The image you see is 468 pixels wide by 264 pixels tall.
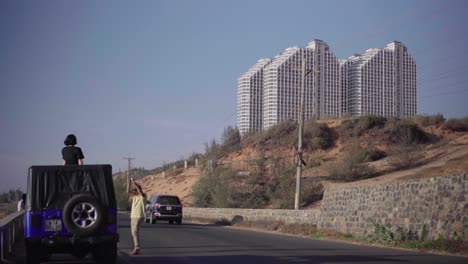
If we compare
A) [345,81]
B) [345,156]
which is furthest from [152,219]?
[345,81]

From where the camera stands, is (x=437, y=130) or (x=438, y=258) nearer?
(x=438, y=258)

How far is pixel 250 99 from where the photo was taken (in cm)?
8000

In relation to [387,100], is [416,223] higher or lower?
lower

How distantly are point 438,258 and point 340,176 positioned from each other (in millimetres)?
33973

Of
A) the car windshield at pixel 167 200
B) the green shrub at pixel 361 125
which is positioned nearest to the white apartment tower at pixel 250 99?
the green shrub at pixel 361 125

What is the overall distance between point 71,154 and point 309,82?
194 ft

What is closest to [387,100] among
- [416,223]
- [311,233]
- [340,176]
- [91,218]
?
[340,176]

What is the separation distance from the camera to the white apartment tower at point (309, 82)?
6600 centimetres

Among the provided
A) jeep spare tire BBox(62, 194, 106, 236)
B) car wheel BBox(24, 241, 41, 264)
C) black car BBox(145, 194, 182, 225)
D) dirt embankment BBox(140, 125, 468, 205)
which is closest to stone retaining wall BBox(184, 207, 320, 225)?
dirt embankment BBox(140, 125, 468, 205)

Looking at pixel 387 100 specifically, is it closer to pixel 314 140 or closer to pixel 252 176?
pixel 314 140

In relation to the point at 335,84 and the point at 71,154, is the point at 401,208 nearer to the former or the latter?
the point at 71,154

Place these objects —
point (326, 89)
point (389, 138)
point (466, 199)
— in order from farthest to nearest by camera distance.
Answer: point (326, 89), point (389, 138), point (466, 199)

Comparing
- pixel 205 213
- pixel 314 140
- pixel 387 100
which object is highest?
pixel 387 100

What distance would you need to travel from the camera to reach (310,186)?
151ft
